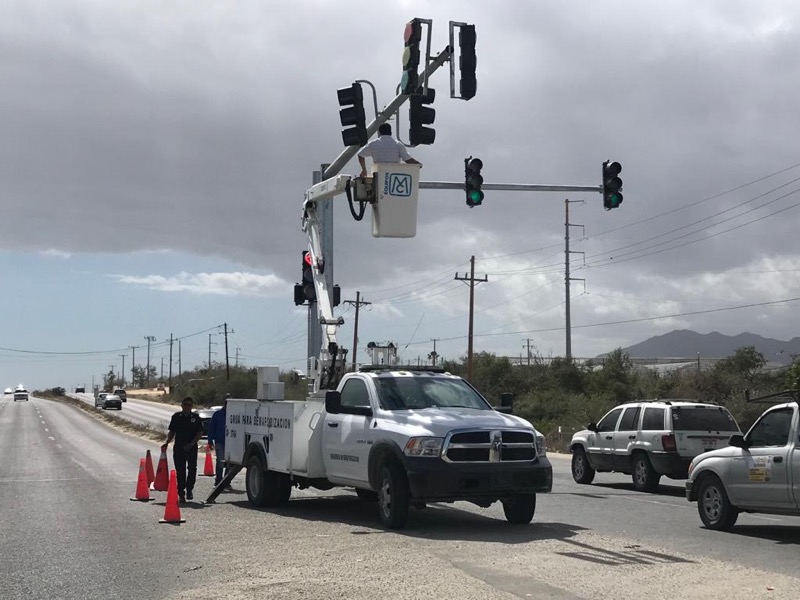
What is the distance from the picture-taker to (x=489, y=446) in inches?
486

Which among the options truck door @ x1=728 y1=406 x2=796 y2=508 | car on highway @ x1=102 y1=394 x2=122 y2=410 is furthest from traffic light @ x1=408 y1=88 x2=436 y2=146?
car on highway @ x1=102 y1=394 x2=122 y2=410

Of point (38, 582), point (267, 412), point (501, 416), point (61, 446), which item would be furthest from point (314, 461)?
point (61, 446)

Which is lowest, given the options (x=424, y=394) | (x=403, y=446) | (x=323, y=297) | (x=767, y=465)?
(x=767, y=465)

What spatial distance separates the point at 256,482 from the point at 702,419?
875 centimetres

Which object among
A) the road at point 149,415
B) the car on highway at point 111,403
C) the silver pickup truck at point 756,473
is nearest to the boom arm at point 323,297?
the silver pickup truck at point 756,473

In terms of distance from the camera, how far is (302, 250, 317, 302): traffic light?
60.6ft

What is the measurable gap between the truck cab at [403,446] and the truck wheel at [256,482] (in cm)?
2

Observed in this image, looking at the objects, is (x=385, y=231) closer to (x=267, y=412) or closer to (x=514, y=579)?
(x=267, y=412)

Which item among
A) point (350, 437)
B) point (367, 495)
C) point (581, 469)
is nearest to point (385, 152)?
point (350, 437)

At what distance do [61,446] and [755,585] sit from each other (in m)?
34.5

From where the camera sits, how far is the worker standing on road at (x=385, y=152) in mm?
15383

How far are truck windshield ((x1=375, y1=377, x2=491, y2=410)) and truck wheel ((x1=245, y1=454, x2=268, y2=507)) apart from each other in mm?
3161

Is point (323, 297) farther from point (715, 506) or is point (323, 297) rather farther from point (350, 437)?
point (715, 506)

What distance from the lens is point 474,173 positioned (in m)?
20.4
